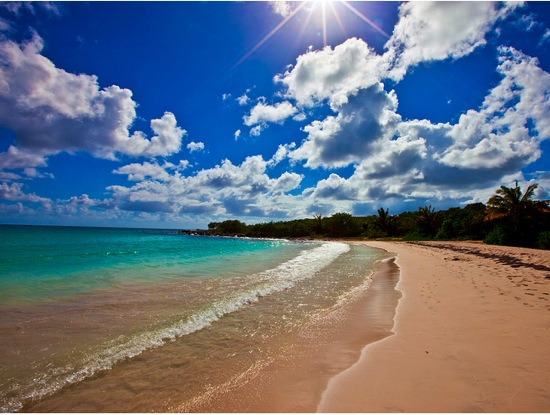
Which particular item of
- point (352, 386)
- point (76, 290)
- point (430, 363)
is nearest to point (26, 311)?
point (76, 290)

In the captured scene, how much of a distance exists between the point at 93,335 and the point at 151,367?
249cm

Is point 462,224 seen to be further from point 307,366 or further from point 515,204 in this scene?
point 307,366

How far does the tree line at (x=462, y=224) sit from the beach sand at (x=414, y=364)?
30.5 meters

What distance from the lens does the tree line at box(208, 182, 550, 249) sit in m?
31.1

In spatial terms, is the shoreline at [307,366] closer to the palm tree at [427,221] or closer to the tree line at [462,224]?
the tree line at [462,224]

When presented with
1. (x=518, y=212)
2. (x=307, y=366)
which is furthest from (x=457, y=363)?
(x=518, y=212)

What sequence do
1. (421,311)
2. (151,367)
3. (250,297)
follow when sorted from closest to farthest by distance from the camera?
(151,367)
(421,311)
(250,297)

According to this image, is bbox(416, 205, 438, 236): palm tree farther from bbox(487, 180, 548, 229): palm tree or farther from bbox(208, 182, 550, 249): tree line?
bbox(487, 180, 548, 229): palm tree

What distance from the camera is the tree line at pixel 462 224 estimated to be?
31078 mm

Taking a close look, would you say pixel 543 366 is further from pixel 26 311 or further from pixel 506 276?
pixel 26 311

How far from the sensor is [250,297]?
969 cm

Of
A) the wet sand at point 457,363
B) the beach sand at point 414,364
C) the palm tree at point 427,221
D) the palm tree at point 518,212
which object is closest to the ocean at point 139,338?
the beach sand at point 414,364

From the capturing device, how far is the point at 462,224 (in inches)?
1962

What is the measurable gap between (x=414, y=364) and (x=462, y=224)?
185 ft
